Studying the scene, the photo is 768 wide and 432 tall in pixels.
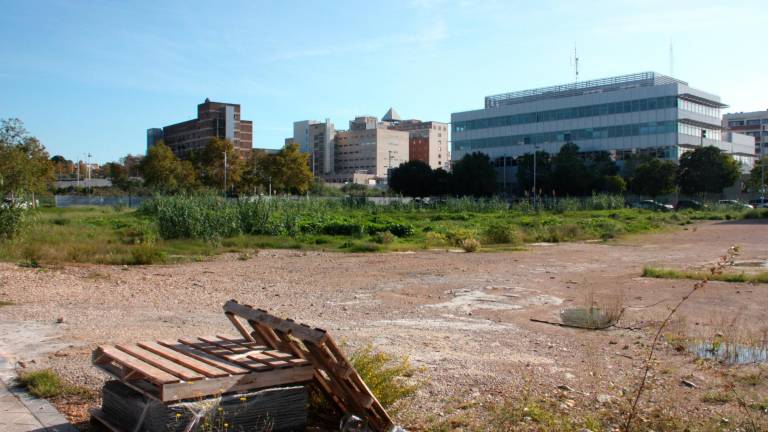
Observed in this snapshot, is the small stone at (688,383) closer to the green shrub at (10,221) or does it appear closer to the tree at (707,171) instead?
the green shrub at (10,221)

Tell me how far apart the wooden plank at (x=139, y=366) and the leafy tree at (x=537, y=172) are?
79845mm

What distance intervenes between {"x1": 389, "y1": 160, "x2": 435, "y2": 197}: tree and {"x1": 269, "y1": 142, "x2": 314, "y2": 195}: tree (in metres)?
15.1

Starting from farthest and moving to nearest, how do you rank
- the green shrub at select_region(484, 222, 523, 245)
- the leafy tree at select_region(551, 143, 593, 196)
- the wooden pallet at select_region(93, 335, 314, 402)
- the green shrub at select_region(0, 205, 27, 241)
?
the leafy tree at select_region(551, 143, 593, 196) < the green shrub at select_region(484, 222, 523, 245) < the green shrub at select_region(0, 205, 27, 241) < the wooden pallet at select_region(93, 335, 314, 402)

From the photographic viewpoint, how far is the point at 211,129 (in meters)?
159

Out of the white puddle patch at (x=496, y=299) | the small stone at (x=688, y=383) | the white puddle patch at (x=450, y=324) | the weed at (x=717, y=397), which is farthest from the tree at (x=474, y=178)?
the weed at (x=717, y=397)

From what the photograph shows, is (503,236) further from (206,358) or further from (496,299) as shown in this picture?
(206,358)

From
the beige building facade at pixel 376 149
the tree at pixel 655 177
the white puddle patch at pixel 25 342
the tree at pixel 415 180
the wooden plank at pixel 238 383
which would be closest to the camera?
the wooden plank at pixel 238 383

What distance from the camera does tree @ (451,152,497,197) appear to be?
87.4 metres

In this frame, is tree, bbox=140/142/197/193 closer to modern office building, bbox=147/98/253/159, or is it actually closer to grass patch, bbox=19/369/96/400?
modern office building, bbox=147/98/253/159

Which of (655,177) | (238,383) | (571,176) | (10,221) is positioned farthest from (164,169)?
(238,383)

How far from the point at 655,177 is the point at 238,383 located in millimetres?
76253

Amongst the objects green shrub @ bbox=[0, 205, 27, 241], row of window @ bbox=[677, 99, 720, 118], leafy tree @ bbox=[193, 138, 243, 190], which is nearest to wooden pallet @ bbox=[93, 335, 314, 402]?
green shrub @ bbox=[0, 205, 27, 241]

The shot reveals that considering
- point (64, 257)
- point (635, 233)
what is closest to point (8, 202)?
point (64, 257)

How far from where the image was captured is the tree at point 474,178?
287 ft
